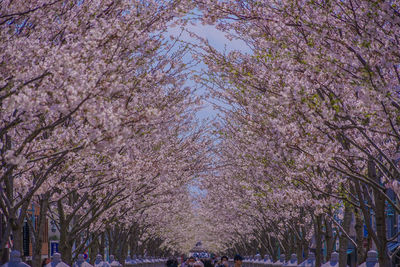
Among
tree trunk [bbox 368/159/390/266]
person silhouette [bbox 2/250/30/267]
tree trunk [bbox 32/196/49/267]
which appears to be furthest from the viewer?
tree trunk [bbox 32/196/49/267]

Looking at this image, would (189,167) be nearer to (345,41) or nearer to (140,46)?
(140,46)

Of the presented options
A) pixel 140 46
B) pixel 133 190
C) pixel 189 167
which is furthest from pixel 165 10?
pixel 189 167

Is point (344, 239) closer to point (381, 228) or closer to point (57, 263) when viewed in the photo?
point (381, 228)

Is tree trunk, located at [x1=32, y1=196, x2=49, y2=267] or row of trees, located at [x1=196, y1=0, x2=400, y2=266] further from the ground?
row of trees, located at [x1=196, y1=0, x2=400, y2=266]

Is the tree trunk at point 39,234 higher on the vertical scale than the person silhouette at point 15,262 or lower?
higher

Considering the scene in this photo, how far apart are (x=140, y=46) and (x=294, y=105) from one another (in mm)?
3256

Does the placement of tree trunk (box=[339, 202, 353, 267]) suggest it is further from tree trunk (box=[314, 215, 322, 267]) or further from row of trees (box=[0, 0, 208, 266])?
row of trees (box=[0, 0, 208, 266])

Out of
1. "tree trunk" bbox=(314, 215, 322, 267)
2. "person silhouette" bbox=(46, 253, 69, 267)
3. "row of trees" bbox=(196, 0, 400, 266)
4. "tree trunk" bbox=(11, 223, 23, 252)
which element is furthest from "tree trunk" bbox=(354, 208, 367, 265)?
"tree trunk" bbox=(11, 223, 23, 252)

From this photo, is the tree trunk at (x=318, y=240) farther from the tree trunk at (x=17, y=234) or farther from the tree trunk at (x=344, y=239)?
the tree trunk at (x=17, y=234)

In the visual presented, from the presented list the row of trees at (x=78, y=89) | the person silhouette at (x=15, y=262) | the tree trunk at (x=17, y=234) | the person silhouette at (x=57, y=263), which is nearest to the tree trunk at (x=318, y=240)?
the row of trees at (x=78, y=89)

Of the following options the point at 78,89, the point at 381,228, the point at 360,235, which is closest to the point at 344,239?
the point at 360,235

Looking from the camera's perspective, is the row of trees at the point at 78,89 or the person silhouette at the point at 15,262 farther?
the person silhouette at the point at 15,262

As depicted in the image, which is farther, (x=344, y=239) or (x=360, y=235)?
(x=344, y=239)

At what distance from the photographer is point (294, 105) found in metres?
11.8
